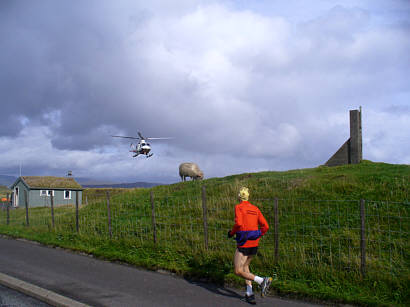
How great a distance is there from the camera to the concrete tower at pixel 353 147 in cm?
1886

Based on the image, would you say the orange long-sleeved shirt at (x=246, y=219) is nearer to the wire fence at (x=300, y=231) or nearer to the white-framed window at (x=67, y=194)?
the wire fence at (x=300, y=231)

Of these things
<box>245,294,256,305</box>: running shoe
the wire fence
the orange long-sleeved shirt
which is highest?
the orange long-sleeved shirt

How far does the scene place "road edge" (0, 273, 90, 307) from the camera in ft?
21.2

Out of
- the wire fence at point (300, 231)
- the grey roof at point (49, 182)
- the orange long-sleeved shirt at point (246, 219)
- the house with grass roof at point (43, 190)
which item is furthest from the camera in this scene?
the grey roof at point (49, 182)

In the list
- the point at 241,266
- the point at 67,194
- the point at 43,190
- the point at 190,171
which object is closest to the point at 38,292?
the point at 241,266

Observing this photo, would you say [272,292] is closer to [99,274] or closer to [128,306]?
[128,306]

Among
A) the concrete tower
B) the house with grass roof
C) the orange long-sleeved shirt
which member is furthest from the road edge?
the house with grass roof

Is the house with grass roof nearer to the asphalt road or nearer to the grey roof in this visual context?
the grey roof

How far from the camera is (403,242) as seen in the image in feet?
29.2

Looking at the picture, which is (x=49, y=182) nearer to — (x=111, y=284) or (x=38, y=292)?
(x=111, y=284)

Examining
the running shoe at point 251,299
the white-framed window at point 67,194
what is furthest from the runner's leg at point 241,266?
the white-framed window at point 67,194

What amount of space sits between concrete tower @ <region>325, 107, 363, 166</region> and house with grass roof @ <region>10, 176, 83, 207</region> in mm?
35753

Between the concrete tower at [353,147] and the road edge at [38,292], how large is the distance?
54.0 ft

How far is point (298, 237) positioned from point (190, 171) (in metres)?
27.4
